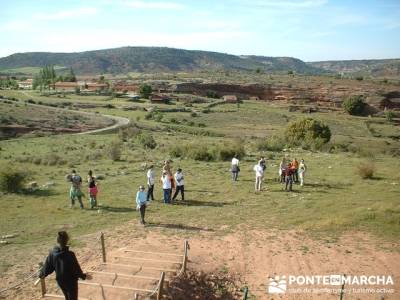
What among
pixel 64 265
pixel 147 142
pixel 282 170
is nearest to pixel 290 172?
pixel 282 170

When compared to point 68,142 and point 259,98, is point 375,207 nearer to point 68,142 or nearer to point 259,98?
point 68,142

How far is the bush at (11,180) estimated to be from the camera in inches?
816

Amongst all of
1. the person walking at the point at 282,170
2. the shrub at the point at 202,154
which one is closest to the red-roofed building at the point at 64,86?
the shrub at the point at 202,154

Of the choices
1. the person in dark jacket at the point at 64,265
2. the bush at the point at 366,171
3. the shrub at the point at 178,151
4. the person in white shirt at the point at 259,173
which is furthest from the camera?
the shrub at the point at 178,151

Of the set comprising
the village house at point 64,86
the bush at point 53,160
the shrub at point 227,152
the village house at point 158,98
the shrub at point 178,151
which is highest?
the village house at point 64,86

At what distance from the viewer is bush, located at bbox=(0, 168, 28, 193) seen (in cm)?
2073

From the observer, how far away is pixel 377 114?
85812 mm

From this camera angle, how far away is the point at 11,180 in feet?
68.6

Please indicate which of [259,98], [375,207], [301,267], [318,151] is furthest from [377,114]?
[301,267]

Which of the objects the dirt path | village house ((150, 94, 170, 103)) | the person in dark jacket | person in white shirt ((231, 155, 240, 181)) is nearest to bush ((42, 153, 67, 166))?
person in white shirt ((231, 155, 240, 181))

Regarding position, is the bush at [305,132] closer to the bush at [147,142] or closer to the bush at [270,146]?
the bush at [270,146]

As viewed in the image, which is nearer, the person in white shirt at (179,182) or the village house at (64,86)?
the person in white shirt at (179,182)

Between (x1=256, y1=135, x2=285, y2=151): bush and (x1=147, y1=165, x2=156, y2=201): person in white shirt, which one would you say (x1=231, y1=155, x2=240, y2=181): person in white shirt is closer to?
(x1=147, y1=165, x2=156, y2=201): person in white shirt

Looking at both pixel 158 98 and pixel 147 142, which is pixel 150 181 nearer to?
pixel 147 142
